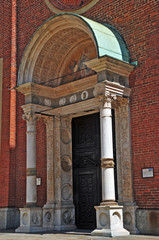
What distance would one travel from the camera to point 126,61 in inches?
387

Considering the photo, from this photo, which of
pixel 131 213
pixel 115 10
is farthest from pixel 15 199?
pixel 115 10

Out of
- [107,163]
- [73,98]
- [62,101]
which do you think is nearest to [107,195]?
[107,163]

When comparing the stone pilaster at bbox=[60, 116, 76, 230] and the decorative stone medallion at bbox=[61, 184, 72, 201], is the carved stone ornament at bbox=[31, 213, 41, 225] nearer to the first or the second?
the stone pilaster at bbox=[60, 116, 76, 230]

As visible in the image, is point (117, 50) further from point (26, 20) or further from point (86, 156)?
point (26, 20)

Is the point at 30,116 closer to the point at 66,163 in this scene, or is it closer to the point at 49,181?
the point at 66,163

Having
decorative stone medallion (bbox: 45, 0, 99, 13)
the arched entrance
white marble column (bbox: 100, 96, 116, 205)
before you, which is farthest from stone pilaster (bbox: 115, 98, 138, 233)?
decorative stone medallion (bbox: 45, 0, 99, 13)

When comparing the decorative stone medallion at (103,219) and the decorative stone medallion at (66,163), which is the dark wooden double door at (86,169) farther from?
the decorative stone medallion at (103,219)

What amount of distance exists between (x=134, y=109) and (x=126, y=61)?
1.29 meters

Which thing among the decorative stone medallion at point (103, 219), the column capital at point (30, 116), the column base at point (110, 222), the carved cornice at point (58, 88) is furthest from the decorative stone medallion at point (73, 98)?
the decorative stone medallion at point (103, 219)

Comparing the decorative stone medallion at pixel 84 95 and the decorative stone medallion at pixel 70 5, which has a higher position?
the decorative stone medallion at pixel 70 5

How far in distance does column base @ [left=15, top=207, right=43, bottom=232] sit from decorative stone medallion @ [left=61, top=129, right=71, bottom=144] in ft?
7.44

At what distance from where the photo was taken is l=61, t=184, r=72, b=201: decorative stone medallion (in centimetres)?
1146

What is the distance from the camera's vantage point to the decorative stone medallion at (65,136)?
39.1 ft

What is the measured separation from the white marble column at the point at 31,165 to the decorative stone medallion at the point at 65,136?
3.22ft
